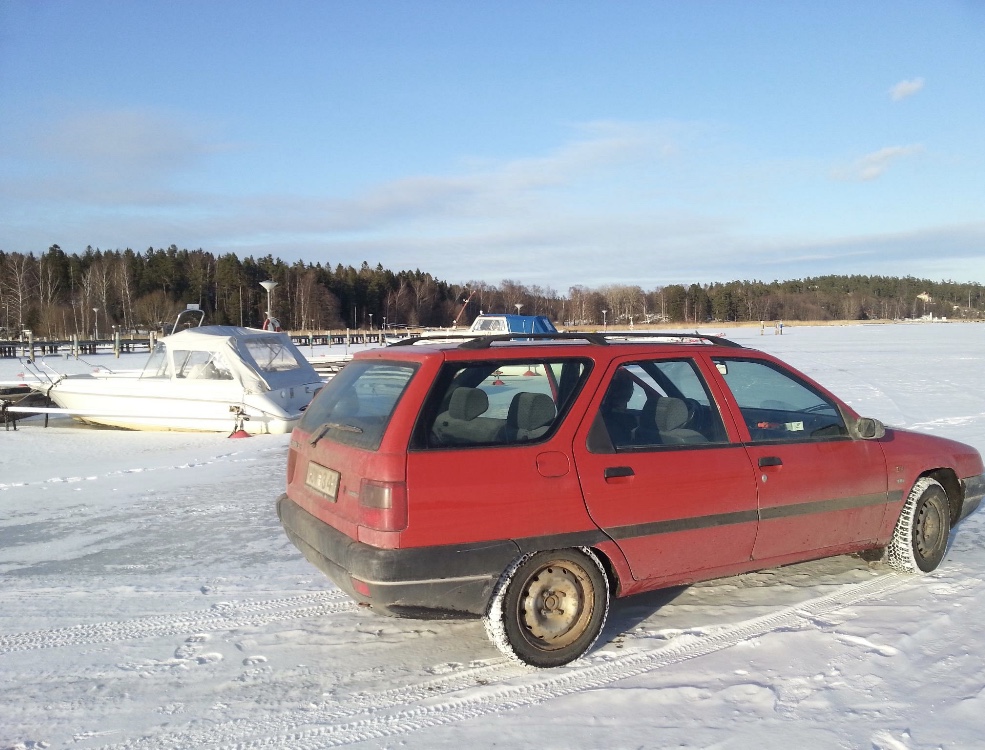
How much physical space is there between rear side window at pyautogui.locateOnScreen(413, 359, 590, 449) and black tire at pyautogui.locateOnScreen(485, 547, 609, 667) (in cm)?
67

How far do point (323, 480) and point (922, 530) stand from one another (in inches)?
169

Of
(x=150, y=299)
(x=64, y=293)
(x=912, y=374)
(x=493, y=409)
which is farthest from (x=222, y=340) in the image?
(x=64, y=293)

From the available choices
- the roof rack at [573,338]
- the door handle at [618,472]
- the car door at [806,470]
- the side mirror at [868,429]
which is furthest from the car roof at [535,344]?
the side mirror at [868,429]

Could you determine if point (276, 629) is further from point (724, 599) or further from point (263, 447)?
point (263, 447)

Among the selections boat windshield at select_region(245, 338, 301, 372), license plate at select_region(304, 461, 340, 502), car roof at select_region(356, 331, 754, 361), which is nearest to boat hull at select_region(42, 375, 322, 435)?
boat windshield at select_region(245, 338, 301, 372)

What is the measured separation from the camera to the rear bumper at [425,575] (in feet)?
11.9

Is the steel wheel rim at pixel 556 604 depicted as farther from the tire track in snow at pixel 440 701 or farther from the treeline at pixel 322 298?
the treeline at pixel 322 298

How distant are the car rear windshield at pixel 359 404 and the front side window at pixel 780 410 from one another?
2146 millimetres

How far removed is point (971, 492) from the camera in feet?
18.6

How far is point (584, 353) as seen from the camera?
4.31 metres

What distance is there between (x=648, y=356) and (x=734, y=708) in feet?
6.45

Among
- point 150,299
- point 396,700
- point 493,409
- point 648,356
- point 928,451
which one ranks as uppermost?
point 150,299

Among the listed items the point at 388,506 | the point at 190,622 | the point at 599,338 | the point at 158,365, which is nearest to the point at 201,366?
the point at 158,365

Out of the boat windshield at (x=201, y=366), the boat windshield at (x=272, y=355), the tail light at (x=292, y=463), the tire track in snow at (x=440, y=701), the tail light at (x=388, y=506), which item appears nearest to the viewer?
the tire track in snow at (x=440, y=701)
